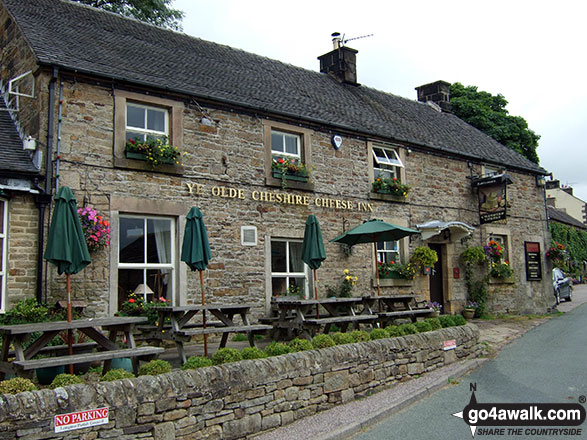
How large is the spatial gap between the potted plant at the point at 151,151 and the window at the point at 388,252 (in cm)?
650

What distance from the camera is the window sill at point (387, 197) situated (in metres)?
14.8

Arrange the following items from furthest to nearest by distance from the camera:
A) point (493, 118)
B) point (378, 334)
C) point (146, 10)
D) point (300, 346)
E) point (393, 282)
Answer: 1. point (493, 118)
2. point (146, 10)
3. point (393, 282)
4. point (378, 334)
5. point (300, 346)

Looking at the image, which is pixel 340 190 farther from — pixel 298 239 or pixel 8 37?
pixel 8 37

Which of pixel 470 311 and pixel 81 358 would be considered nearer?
pixel 81 358

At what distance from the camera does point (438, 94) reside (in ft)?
76.3

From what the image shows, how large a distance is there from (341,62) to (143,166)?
1058 centimetres

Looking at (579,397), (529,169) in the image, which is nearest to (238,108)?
(579,397)

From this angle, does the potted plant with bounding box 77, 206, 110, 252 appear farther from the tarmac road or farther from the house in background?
the house in background

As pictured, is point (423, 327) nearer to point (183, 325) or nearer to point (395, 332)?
point (395, 332)

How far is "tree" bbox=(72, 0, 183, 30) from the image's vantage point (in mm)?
21453

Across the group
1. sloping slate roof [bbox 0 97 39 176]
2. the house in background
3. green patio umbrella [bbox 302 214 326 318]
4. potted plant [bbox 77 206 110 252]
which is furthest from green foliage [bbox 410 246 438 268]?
the house in background

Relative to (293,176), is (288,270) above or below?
below

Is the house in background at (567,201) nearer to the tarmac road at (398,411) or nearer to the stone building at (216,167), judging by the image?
the stone building at (216,167)

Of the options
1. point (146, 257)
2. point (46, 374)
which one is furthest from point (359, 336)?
point (46, 374)
